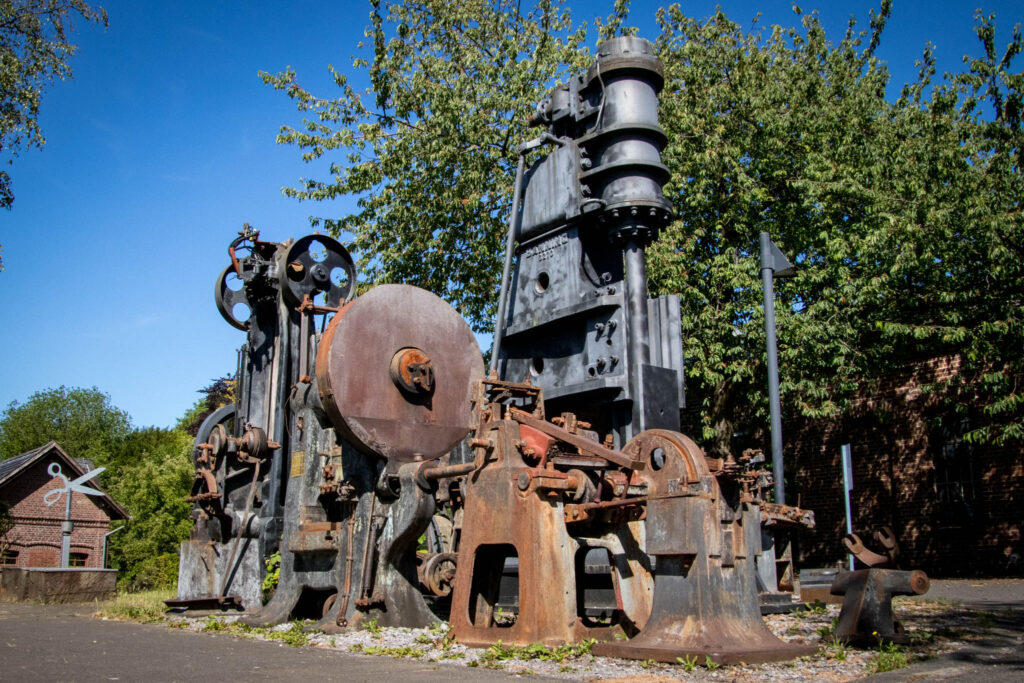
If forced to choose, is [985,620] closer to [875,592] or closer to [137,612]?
[875,592]

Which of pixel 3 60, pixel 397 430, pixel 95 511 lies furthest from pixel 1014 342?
pixel 95 511

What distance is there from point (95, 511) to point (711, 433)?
25818mm

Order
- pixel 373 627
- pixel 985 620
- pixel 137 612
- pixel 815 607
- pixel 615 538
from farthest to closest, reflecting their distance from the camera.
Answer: pixel 137 612, pixel 815 607, pixel 985 620, pixel 373 627, pixel 615 538

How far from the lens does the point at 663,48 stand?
2130 centimetres

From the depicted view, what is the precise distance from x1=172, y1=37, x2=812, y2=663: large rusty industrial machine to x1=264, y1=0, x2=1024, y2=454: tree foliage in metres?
5.61

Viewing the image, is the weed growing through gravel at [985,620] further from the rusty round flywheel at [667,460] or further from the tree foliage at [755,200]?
the tree foliage at [755,200]

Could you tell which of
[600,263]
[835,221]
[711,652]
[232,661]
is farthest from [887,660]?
[835,221]

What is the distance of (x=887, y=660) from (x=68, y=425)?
6449cm

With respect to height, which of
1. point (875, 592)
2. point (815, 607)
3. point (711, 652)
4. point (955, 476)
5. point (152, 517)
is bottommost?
point (815, 607)

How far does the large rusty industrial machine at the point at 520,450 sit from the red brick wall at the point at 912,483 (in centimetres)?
998

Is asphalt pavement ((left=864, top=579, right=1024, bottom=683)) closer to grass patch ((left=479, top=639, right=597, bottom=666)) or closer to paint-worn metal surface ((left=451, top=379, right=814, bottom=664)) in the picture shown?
paint-worn metal surface ((left=451, top=379, right=814, bottom=664))

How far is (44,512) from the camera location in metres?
31.6

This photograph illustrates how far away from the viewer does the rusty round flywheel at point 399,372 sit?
833 centimetres

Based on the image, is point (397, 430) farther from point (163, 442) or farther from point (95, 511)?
point (163, 442)
